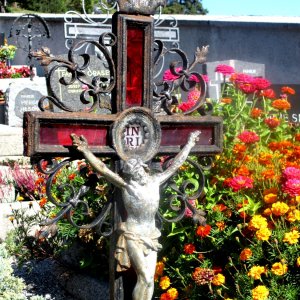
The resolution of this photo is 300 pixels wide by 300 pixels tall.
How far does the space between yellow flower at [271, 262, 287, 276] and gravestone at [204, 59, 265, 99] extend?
956 centimetres

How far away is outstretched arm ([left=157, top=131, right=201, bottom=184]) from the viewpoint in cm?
318

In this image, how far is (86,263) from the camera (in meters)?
5.12

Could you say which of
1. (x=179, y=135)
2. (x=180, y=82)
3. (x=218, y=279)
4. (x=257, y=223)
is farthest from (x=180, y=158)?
(x=218, y=279)

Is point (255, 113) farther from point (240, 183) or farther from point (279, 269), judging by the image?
point (279, 269)

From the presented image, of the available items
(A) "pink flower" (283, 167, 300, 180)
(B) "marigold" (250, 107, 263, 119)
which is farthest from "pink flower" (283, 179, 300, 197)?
(B) "marigold" (250, 107, 263, 119)

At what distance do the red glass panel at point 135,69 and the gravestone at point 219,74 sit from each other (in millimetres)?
10118

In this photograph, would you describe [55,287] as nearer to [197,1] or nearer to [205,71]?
[205,71]

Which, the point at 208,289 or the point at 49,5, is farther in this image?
the point at 49,5

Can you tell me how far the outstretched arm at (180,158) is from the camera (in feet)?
10.4

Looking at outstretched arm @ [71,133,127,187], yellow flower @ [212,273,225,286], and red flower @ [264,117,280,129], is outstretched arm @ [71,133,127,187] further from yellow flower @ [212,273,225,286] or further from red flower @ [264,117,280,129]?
red flower @ [264,117,280,129]

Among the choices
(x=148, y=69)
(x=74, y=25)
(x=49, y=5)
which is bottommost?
(x=148, y=69)

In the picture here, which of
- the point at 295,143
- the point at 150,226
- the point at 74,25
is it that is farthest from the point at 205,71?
the point at 150,226

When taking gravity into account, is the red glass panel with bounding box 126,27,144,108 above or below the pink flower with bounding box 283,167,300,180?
above

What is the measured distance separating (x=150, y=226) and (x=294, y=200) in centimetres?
132
